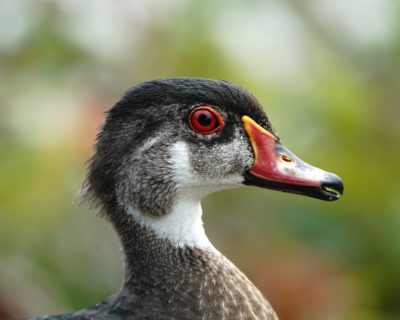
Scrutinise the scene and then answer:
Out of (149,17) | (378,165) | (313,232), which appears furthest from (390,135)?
(149,17)

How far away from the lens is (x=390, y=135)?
3.70 metres

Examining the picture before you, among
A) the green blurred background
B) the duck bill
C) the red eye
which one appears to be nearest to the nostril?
the duck bill

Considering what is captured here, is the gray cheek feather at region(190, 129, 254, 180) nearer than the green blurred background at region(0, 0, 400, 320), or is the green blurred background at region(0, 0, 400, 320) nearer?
Answer: the gray cheek feather at region(190, 129, 254, 180)

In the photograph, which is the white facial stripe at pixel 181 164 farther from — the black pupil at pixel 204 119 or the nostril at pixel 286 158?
the nostril at pixel 286 158

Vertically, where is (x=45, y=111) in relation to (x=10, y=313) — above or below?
above

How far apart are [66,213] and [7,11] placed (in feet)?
2.82

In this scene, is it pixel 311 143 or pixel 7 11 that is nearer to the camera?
pixel 311 143

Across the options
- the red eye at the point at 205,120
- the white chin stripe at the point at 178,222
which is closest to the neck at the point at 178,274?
the white chin stripe at the point at 178,222

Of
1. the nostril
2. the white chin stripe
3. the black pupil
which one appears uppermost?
the black pupil

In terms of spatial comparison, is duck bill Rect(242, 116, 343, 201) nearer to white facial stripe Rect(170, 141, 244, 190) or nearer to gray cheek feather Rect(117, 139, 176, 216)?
white facial stripe Rect(170, 141, 244, 190)

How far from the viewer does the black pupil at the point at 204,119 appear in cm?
196

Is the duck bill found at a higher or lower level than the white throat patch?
higher

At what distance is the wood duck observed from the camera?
6.43 ft

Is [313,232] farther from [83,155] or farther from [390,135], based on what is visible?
[83,155]
